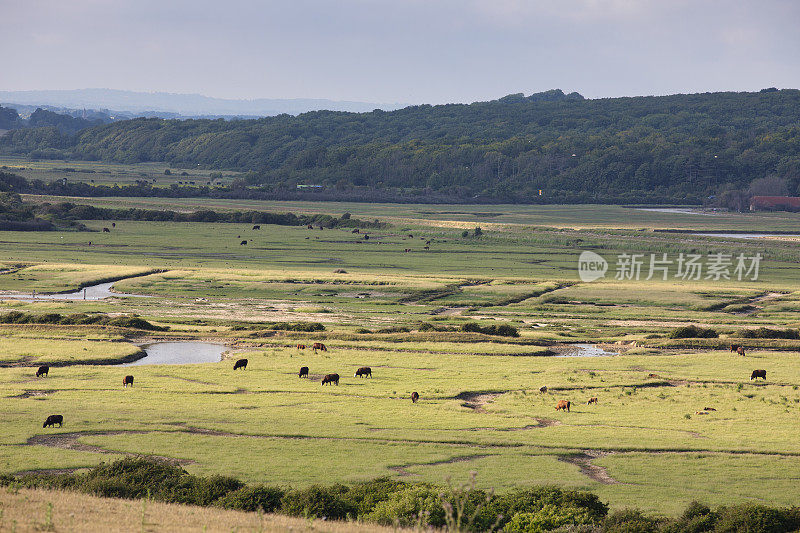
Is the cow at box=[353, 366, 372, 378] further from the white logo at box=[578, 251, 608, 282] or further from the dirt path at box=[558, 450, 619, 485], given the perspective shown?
the white logo at box=[578, 251, 608, 282]

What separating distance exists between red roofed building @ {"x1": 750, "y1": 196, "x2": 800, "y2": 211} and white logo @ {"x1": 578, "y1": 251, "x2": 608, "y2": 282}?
87.9m

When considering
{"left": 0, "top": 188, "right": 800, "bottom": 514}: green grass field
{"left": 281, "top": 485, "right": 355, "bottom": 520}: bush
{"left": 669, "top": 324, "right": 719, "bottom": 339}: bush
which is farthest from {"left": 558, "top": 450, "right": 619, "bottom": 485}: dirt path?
{"left": 669, "top": 324, "right": 719, "bottom": 339}: bush

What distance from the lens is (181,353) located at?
59.1 m

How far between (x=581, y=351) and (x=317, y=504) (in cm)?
3948

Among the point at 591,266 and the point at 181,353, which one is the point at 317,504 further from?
the point at 591,266

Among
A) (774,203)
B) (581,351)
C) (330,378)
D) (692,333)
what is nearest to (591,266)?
(692,333)

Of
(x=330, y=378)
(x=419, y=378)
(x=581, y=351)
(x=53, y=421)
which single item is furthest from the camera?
(x=581, y=351)

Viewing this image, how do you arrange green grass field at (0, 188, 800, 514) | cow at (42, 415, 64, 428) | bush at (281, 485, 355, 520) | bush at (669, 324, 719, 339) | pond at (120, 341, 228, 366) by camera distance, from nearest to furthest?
bush at (281, 485, 355, 520) → green grass field at (0, 188, 800, 514) → cow at (42, 415, 64, 428) → pond at (120, 341, 228, 366) → bush at (669, 324, 719, 339)

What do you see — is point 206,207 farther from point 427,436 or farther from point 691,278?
point 427,436

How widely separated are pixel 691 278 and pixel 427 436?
74.8 m

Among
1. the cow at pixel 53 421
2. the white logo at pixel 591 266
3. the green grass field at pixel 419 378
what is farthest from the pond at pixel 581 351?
the white logo at pixel 591 266

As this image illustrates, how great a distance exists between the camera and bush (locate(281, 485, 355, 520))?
2350cm

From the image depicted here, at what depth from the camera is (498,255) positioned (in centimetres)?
11925

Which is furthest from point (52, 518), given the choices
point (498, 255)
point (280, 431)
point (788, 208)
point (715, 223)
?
point (788, 208)
